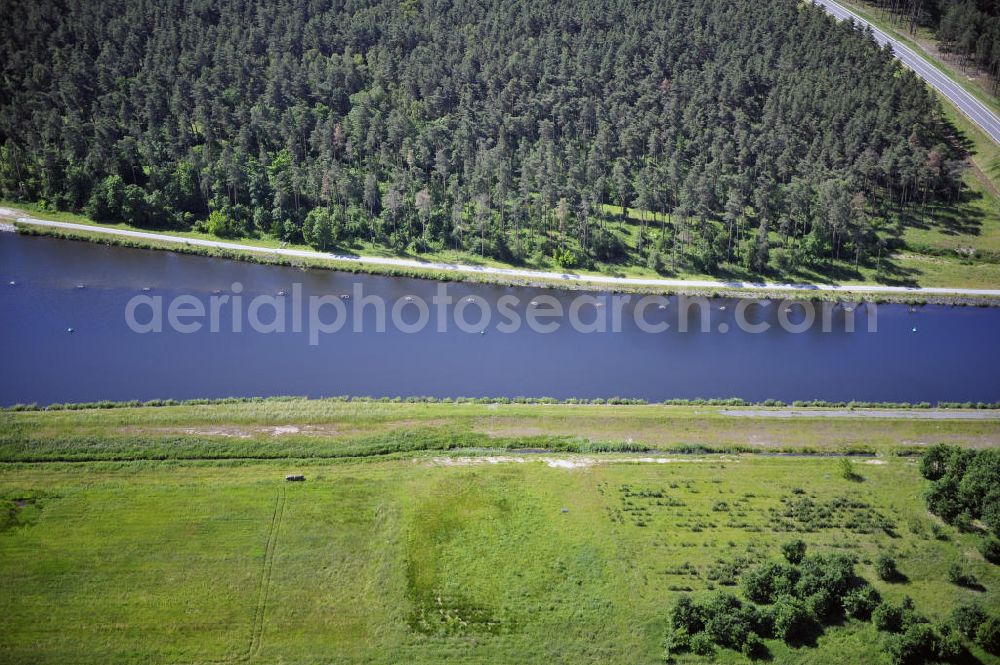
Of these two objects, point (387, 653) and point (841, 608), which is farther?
point (841, 608)

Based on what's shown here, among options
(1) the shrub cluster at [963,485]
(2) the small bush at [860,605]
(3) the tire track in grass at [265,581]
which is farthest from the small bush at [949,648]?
(3) the tire track in grass at [265,581]

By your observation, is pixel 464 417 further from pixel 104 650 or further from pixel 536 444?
pixel 104 650

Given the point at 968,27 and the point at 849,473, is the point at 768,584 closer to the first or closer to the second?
the point at 849,473

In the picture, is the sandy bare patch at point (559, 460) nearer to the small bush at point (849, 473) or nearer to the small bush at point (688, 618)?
the small bush at point (849, 473)

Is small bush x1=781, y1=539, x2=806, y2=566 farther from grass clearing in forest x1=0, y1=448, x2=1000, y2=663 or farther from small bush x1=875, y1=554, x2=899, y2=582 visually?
small bush x1=875, y1=554, x2=899, y2=582

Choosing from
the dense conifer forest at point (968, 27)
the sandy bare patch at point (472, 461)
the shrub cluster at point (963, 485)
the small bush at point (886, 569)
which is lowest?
the sandy bare patch at point (472, 461)

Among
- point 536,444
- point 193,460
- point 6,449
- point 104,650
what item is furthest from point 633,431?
point 6,449
